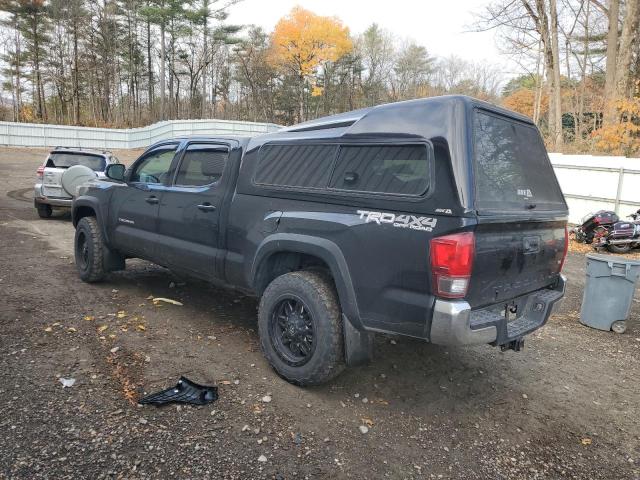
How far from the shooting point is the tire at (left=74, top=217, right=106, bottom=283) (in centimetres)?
541

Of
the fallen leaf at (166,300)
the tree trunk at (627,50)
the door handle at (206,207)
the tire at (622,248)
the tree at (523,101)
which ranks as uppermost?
the tree at (523,101)

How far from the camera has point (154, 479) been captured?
7.80 ft

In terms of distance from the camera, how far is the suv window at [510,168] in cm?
287

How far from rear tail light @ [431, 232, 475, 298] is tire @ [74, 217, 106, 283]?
14.2 feet

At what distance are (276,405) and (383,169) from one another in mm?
1785

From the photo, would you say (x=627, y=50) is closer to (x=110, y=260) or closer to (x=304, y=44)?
(x=110, y=260)

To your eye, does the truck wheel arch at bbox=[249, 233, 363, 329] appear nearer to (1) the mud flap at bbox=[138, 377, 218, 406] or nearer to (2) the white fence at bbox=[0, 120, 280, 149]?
(1) the mud flap at bbox=[138, 377, 218, 406]

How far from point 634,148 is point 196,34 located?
125 feet

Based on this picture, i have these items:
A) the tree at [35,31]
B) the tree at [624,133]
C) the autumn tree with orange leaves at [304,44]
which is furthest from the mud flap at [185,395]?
the autumn tree with orange leaves at [304,44]

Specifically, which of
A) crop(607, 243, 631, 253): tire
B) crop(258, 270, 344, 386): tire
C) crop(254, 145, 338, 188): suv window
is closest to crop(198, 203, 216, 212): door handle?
crop(254, 145, 338, 188): suv window

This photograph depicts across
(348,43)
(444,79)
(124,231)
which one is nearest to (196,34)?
(348,43)

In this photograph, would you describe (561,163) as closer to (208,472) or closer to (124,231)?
(124,231)

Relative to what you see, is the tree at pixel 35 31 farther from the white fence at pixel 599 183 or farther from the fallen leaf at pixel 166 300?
the fallen leaf at pixel 166 300

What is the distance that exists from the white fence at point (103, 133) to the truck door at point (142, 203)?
2296cm
